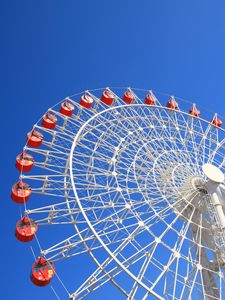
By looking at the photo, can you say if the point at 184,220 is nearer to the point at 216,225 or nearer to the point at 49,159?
the point at 216,225

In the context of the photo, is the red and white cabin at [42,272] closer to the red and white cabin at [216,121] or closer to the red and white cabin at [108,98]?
the red and white cabin at [108,98]

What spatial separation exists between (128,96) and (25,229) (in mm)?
12457

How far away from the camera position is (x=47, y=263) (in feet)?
55.7

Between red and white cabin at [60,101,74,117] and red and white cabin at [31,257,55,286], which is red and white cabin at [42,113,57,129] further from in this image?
red and white cabin at [31,257,55,286]

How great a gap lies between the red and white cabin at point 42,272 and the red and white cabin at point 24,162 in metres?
5.68

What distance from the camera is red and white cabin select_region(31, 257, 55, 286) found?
54.0 feet

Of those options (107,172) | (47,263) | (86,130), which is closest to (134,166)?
(107,172)

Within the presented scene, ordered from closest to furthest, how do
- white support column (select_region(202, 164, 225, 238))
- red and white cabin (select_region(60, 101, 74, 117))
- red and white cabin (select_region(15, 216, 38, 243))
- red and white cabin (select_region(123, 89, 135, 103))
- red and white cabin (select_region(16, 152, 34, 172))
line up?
red and white cabin (select_region(15, 216, 38, 243)) < red and white cabin (select_region(16, 152, 34, 172)) < white support column (select_region(202, 164, 225, 238)) < red and white cabin (select_region(60, 101, 74, 117)) < red and white cabin (select_region(123, 89, 135, 103))

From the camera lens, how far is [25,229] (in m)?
18.0

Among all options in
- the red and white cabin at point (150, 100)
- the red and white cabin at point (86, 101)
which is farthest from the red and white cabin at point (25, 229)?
the red and white cabin at point (150, 100)

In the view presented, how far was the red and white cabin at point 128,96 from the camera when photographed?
2670 cm

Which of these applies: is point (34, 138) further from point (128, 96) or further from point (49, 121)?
point (128, 96)

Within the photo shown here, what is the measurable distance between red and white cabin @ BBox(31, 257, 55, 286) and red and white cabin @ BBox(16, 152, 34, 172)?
5.68 m

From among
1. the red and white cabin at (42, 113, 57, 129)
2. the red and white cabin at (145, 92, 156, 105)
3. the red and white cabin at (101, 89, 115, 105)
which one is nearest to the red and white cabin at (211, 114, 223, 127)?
the red and white cabin at (145, 92, 156, 105)
